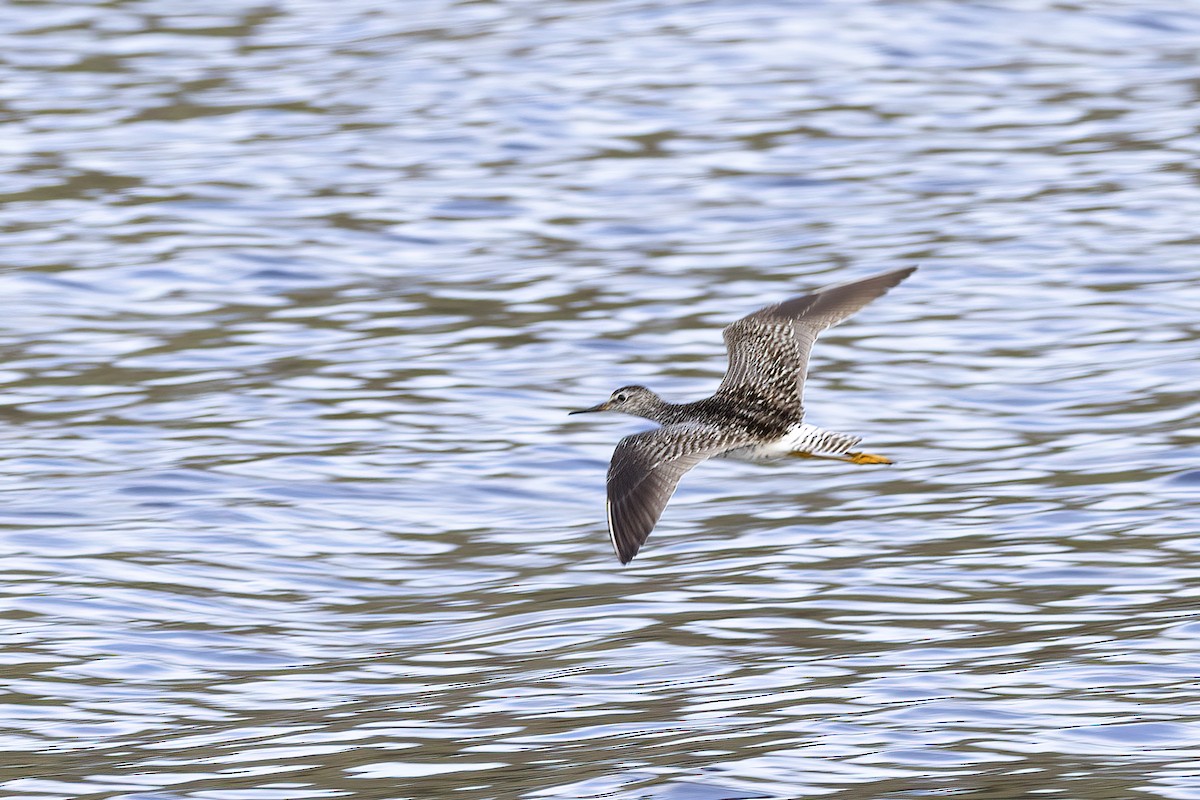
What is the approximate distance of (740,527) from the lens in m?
10.8

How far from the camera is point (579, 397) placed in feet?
41.1

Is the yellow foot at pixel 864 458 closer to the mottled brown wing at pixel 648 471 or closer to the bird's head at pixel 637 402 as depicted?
the mottled brown wing at pixel 648 471

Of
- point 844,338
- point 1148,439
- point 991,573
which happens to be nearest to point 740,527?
point 991,573

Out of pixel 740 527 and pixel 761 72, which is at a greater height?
pixel 761 72

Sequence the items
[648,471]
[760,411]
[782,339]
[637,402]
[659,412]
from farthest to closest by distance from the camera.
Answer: [637,402], [659,412], [782,339], [760,411], [648,471]

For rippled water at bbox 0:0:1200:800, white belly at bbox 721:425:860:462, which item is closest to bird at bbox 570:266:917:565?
white belly at bbox 721:425:860:462

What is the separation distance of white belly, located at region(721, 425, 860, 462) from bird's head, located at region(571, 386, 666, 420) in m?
0.98

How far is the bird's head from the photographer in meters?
10.4

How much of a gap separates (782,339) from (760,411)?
16.6 inches

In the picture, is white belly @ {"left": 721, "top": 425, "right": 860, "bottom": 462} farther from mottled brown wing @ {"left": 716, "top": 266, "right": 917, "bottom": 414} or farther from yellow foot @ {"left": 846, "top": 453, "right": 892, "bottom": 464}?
mottled brown wing @ {"left": 716, "top": 266, "right": 917, "bottom": 414}

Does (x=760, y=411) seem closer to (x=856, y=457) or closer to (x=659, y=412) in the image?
(x=856, y=457)

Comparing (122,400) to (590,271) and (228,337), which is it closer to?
(228,337)

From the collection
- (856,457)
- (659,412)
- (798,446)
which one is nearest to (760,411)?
(798,446)

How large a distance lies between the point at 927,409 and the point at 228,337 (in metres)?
4.65
